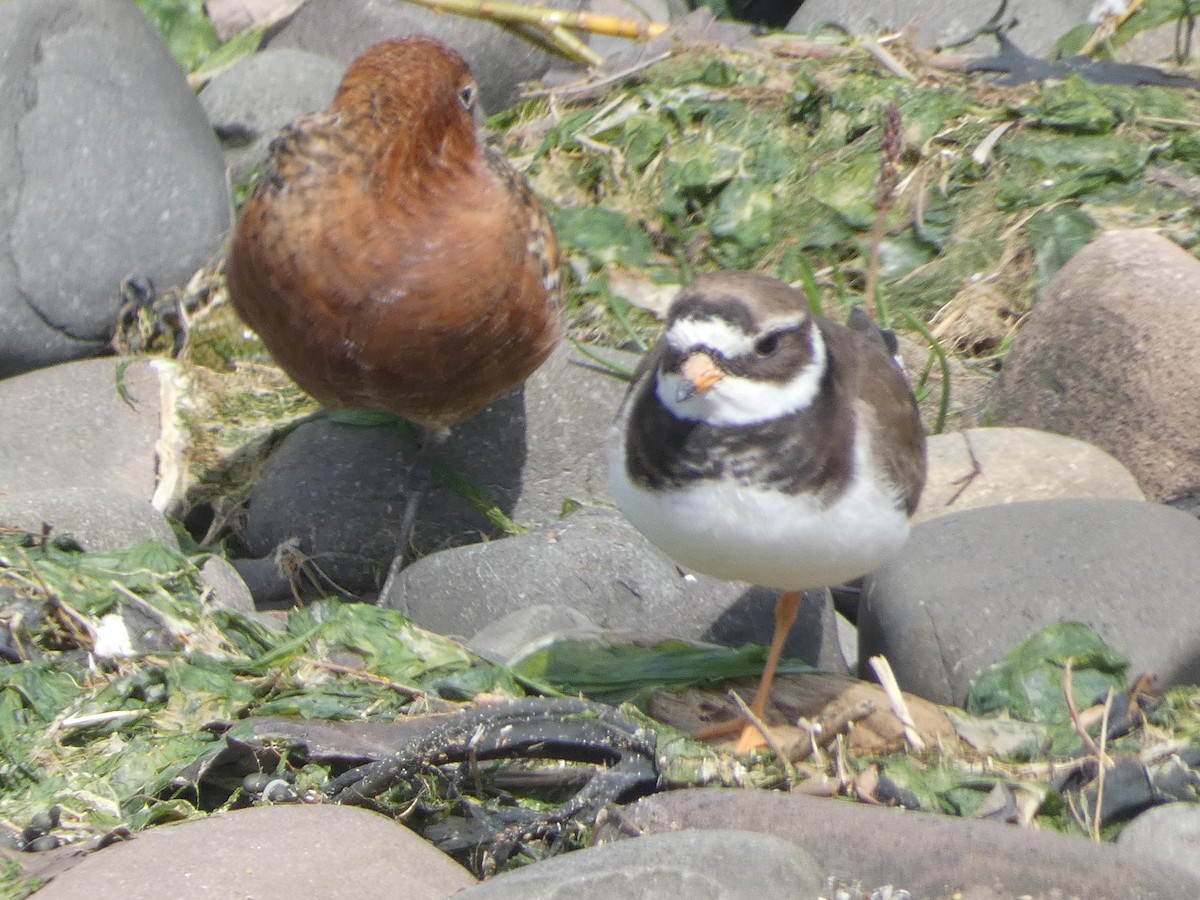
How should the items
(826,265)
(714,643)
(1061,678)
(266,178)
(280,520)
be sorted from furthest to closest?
(826,265)
(280,520)
(266,178)
(714,643)
(1061,678)

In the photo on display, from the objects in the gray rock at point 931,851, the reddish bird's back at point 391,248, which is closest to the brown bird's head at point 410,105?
the reddish bird's back at point 391,248

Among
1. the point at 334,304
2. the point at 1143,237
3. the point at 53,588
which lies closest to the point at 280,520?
the point at 334,304

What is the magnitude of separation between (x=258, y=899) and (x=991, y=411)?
4.20 meters

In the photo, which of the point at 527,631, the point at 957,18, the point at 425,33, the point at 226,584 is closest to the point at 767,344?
the point at 527,631

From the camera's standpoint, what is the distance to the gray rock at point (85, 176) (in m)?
7.38

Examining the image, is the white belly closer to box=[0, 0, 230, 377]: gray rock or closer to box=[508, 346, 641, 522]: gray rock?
box=[508, 346, 641, 522]: gray rock

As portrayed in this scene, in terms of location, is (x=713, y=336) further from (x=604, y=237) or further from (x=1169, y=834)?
(x=604, y=237)

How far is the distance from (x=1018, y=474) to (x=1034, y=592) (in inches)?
44.0

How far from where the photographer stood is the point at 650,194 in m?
8.25

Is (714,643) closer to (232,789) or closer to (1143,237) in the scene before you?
(232,789)

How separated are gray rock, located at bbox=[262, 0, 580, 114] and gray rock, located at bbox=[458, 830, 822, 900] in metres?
6.63

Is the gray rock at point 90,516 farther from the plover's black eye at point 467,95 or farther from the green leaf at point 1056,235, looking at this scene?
the green leaf at point 1056,235

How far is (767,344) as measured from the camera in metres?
4.20

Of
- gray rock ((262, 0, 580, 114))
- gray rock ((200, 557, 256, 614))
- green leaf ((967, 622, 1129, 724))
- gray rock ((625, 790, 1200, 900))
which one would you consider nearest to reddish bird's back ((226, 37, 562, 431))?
gray rock ((200, 557, 256, 614))
